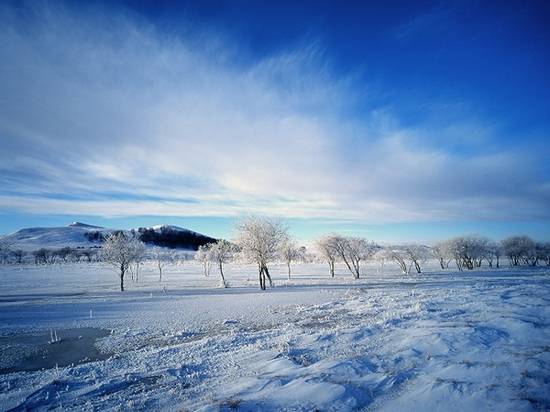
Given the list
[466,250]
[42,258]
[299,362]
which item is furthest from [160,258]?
[299,362]

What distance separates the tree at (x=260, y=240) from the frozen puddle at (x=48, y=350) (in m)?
25.3

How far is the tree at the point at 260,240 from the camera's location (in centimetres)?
4310

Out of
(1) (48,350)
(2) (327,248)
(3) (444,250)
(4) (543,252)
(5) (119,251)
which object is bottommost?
(4) (543,252)

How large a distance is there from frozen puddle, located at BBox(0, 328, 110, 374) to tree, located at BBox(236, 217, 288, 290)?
2528 centimetres

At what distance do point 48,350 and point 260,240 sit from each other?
98.5ft

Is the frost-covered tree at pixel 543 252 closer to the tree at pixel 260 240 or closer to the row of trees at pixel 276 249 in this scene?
the row of trees at pixel 276 249

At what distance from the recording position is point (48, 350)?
15.0 meters

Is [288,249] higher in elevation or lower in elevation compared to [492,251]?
higher

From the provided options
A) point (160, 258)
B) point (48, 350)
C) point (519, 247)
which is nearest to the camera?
point (48, 350)

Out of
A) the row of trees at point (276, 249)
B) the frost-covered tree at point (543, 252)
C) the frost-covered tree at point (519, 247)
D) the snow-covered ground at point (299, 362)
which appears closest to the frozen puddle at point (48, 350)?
the snow-covered ground at point (299, 362)

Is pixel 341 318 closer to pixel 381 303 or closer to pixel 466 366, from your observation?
pixel 381 303

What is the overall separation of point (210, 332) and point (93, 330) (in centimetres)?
846

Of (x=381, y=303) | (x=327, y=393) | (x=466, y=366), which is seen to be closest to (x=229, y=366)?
(x=327, y=393)

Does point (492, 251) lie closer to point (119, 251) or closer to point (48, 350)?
point (119, 251)
